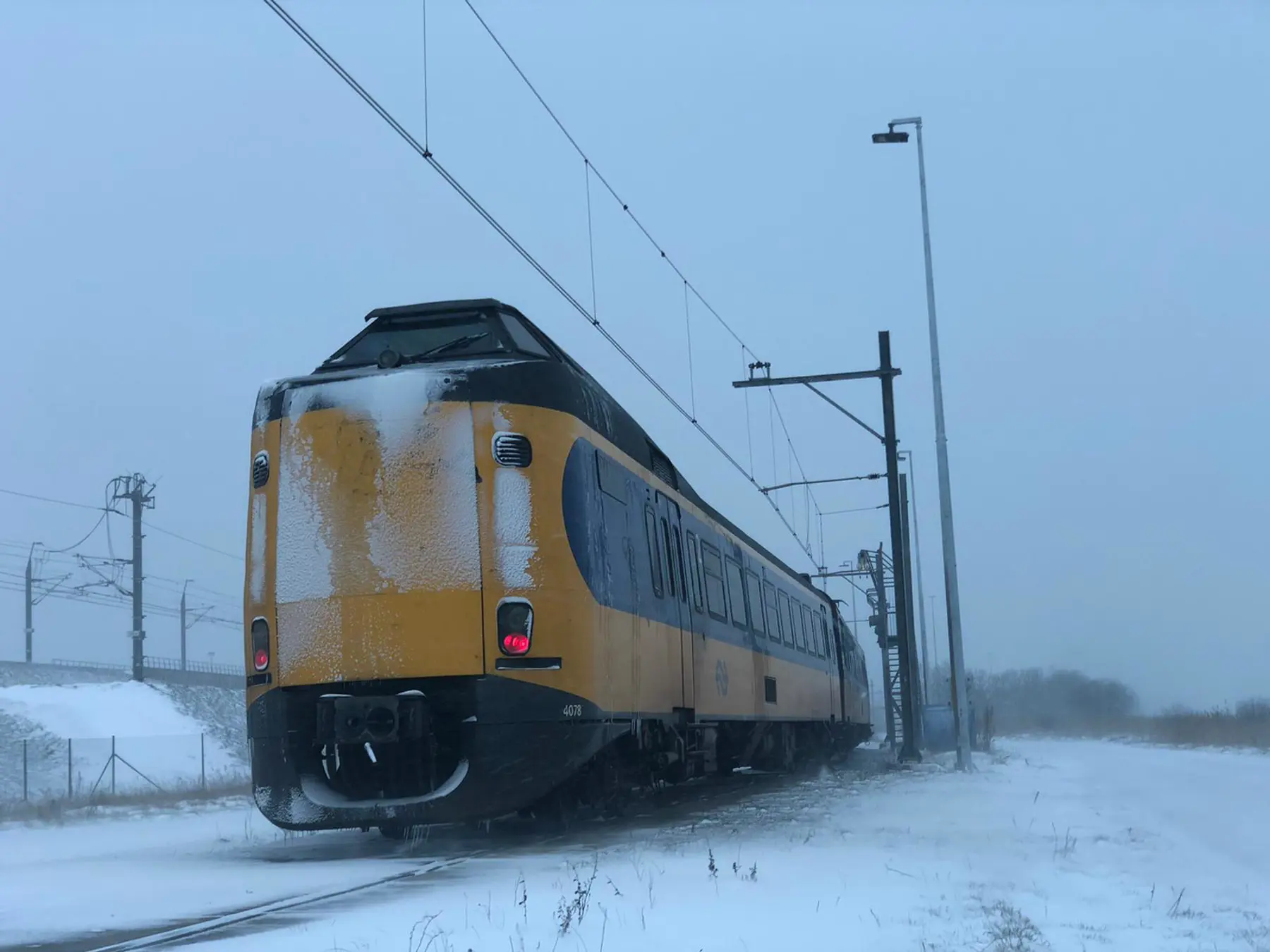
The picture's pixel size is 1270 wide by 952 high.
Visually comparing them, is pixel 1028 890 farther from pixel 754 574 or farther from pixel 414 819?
pixel 754 574

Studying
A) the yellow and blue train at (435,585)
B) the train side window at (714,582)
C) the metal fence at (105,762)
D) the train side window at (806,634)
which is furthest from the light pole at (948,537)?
the metal fence at (105,762)

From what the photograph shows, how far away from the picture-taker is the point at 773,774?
80.1 feet

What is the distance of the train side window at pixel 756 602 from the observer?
18.8 metres

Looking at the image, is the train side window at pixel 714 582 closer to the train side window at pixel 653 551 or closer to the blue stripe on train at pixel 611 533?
the blue stripe on train at pixel 611 533

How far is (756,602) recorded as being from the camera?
1933 centimetres

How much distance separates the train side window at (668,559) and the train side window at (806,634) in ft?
33.6

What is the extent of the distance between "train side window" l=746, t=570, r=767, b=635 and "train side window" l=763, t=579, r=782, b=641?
11.9 inches

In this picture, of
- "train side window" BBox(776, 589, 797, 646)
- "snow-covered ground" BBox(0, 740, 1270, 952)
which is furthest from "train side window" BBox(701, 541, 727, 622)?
"train side window" BBox(776, 589, 797, 646)

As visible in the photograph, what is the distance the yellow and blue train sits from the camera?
9.78 m

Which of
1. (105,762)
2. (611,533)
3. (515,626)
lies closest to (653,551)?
(611,533)

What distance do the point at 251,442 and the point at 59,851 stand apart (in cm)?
430

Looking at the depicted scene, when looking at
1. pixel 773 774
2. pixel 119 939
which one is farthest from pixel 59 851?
pixel 773 774

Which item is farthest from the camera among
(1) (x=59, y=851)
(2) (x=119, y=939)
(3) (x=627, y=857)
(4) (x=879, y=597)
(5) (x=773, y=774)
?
(4) (x=879, y=597)

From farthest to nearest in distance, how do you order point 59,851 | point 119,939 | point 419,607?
point 59,851, point 419,607, point 119,939
